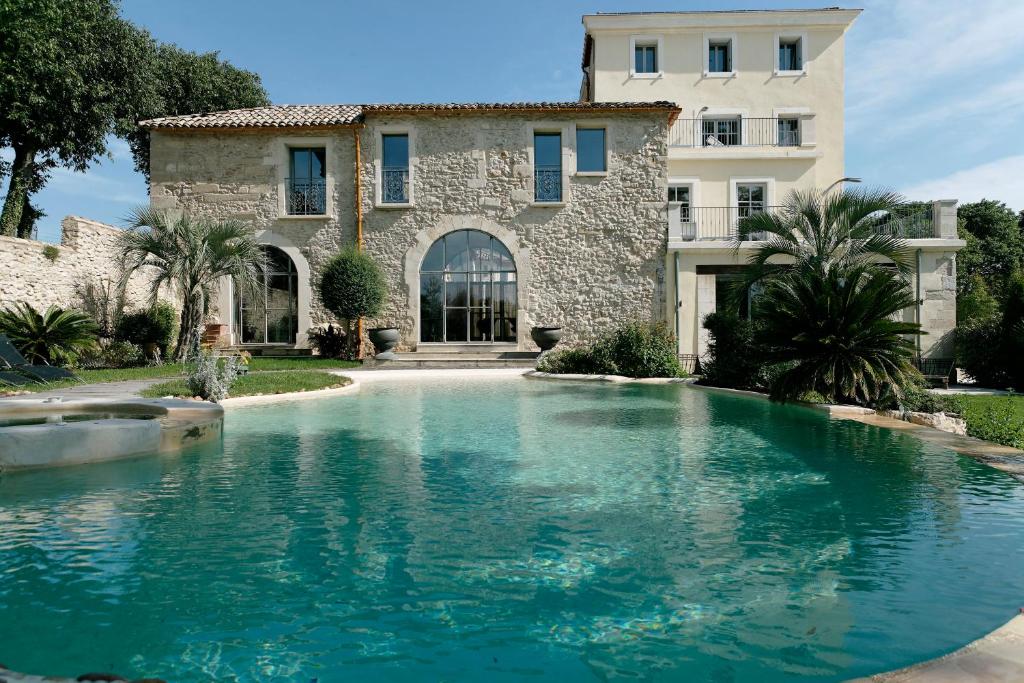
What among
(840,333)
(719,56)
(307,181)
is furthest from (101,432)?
(719,56)

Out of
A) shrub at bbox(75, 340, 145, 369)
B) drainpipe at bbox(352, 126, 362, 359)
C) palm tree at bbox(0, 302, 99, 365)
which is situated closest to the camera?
palm tree at bbox(0, 302, 99, 365)

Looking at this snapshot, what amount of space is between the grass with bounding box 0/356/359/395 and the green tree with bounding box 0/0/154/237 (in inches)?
442

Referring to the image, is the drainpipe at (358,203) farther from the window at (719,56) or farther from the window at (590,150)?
the window at (719,56)

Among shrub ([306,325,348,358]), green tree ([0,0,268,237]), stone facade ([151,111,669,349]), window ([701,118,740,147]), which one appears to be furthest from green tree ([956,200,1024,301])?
green tree ([0,0,268,237])

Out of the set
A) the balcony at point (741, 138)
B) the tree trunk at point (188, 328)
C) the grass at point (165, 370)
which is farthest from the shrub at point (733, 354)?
the tree trunk at point (188, 328)

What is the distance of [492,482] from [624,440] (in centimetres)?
240

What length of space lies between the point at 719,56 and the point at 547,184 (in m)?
9.73

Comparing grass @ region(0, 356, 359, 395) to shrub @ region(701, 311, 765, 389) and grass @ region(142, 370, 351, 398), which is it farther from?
shrub @ region(701, 311, 765, 389)

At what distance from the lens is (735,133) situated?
77.3 feet

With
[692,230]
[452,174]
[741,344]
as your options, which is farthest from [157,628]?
[692,230]

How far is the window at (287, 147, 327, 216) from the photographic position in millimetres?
20188

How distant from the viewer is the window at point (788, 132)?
23328 millimetres

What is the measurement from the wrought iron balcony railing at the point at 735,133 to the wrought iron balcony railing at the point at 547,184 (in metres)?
5.66

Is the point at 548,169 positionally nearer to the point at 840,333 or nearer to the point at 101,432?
the point at 840,333
